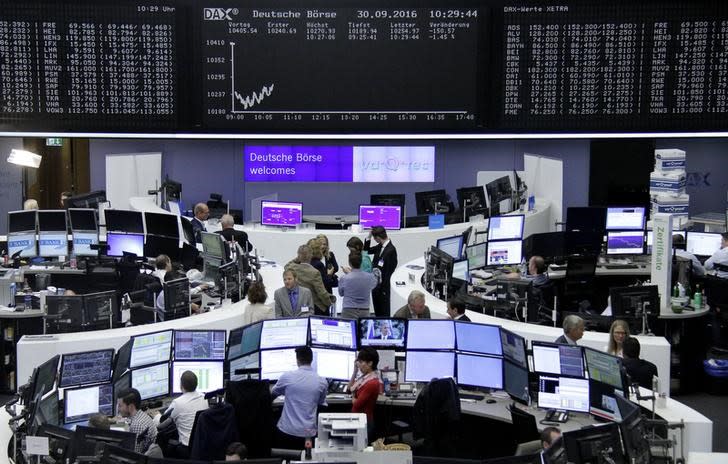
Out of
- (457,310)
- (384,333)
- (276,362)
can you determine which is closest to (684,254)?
(457,310)

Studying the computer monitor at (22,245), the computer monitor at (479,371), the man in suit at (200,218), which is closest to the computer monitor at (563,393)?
the computer monitor at (479,371)

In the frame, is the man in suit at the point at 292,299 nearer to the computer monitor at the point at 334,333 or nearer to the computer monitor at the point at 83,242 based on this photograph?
the computer monitor at the point at 334,333

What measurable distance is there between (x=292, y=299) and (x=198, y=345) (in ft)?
5.21

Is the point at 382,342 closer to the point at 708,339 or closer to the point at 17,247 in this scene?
the point at 708,339

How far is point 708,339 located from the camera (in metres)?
11.9

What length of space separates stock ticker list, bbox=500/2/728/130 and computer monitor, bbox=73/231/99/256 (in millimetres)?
6052

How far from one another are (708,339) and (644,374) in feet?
12.6

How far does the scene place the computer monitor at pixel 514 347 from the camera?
27.5ft

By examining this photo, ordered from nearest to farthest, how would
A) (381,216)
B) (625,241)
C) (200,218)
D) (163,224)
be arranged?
(163,224) < (625,241) < (200,218) < (381,216)

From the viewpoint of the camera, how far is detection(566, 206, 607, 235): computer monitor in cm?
1395

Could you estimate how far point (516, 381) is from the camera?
8.48m

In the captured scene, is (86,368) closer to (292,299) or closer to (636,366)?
(292,299)

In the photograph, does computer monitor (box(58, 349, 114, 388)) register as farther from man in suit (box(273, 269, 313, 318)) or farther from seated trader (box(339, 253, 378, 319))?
seated trader (box(339, 253, 378, 319))

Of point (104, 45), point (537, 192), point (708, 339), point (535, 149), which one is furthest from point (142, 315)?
point (535, 149)
